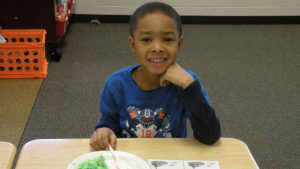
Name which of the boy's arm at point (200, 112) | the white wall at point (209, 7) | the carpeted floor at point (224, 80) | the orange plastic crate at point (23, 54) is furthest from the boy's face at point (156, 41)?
the white wall at point (209, 7)

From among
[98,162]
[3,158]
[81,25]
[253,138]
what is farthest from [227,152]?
[81,25]

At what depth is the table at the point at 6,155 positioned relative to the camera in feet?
2.64

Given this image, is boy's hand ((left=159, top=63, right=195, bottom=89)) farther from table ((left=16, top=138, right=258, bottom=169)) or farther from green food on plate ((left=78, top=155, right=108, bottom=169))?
green food on plate ((left=78, top=155, right=108, bottom=169))

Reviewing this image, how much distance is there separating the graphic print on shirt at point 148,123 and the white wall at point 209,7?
2.77 metres

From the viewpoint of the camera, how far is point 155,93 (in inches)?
41.5

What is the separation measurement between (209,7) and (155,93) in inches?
115

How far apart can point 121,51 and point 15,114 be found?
1.27 m

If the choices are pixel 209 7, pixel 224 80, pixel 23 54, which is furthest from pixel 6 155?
pixel 209 7

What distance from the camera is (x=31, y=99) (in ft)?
7.43

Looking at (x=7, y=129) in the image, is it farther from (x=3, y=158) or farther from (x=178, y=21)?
(x=178, y=21)

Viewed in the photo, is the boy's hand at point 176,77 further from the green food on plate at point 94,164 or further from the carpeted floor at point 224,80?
the carpeted floor at point 224,80

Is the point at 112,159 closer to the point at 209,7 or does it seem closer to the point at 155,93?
the point at 155,93

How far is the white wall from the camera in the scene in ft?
11.9

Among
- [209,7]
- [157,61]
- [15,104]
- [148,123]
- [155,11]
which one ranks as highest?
[155,11]
